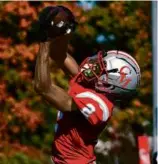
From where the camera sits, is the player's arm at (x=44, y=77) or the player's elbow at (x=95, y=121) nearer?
the player's arm at (x=44, y=77)

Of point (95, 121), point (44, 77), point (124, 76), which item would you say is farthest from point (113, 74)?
point (44, 77)

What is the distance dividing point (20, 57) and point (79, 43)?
2.93 feet

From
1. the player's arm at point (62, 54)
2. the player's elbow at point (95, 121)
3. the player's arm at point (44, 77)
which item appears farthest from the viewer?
the player's arm at point (62, 54)

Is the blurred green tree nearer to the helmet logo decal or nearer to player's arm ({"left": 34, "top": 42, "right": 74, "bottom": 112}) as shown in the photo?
the helmet logo decal

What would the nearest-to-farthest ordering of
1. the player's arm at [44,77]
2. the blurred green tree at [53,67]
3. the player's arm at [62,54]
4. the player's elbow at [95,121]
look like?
the player's arm at [44,77]
the player's elbow at [95,121]
the player's arm at [62,54]
the blurred green tree at [53,67]

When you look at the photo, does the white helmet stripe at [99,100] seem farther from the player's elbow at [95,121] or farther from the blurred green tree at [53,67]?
the blurred green tree at [53,67]

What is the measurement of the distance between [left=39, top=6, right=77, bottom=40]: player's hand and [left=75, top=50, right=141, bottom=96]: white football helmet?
0.93 feet

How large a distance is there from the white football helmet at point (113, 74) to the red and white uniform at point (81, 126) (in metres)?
0.07

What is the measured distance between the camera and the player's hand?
4.17 metres

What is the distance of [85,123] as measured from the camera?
174 inches

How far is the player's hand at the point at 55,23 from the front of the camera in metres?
4.17

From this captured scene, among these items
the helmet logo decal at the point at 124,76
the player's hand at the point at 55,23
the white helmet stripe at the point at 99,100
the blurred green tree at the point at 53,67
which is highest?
the player's hand at the point at 55,23

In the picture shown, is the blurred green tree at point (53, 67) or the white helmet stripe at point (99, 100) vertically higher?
the white helmet stripe at point (99, 100)

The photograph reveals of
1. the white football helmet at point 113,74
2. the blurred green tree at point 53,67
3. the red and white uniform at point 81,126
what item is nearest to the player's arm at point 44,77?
the red and white uniform at point 81,126
